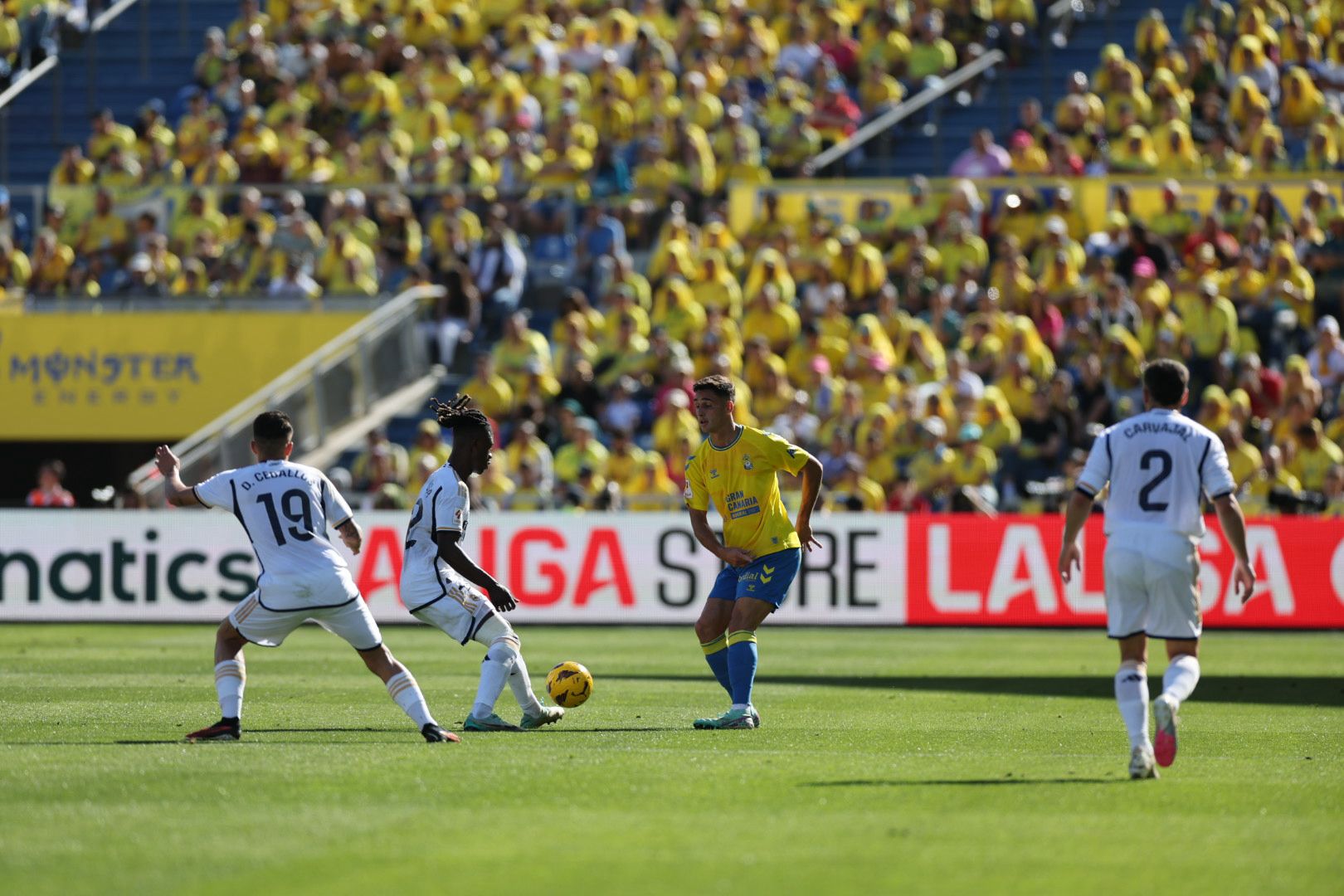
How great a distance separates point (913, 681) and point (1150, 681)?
6.10ft

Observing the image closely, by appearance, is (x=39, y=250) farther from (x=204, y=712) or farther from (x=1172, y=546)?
(x=1172, y=546)

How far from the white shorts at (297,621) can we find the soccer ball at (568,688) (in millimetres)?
1984

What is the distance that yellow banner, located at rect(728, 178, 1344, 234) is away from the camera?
26.7m

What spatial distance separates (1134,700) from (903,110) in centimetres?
2161

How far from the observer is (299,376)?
25.4 m

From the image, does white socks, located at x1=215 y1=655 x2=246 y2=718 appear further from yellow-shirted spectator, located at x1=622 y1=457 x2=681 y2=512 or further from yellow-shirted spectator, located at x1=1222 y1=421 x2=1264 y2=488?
yellow-shirted spectator, located at x1=1222 y1=421 x2=1264 y2=488

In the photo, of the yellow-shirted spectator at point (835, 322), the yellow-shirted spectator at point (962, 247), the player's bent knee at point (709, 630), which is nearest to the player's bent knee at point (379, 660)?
the player's bent knee at point (709, 630)

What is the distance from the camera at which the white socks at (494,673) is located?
11.5 meters

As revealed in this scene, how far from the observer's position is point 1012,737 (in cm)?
1184

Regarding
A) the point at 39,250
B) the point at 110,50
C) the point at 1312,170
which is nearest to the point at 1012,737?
the point at 1312,170

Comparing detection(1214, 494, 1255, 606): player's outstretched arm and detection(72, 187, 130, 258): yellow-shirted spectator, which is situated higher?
detection(72, 187, 130, 258): yellow-shirted spectator

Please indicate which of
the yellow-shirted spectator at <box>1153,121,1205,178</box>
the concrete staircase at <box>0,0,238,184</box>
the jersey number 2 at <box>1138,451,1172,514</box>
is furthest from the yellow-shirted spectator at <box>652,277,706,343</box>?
the jersey number 2 at <box>1138,451,1172,514</box>

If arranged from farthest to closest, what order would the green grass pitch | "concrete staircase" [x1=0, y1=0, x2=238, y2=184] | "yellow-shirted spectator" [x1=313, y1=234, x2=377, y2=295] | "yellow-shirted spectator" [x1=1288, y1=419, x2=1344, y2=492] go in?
"concrete staircase" [x1=0, y1=0, x2=238, y2=184]
"yellow-shirted spectator" [x1=313, y1=234, x2=377, y2=295]
"yellow-shirted spectator" [x1=1288, y1=419, x2=1344, y2=492]
the green grass pitch

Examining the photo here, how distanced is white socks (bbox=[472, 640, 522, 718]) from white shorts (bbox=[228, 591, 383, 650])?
0.86 metres
